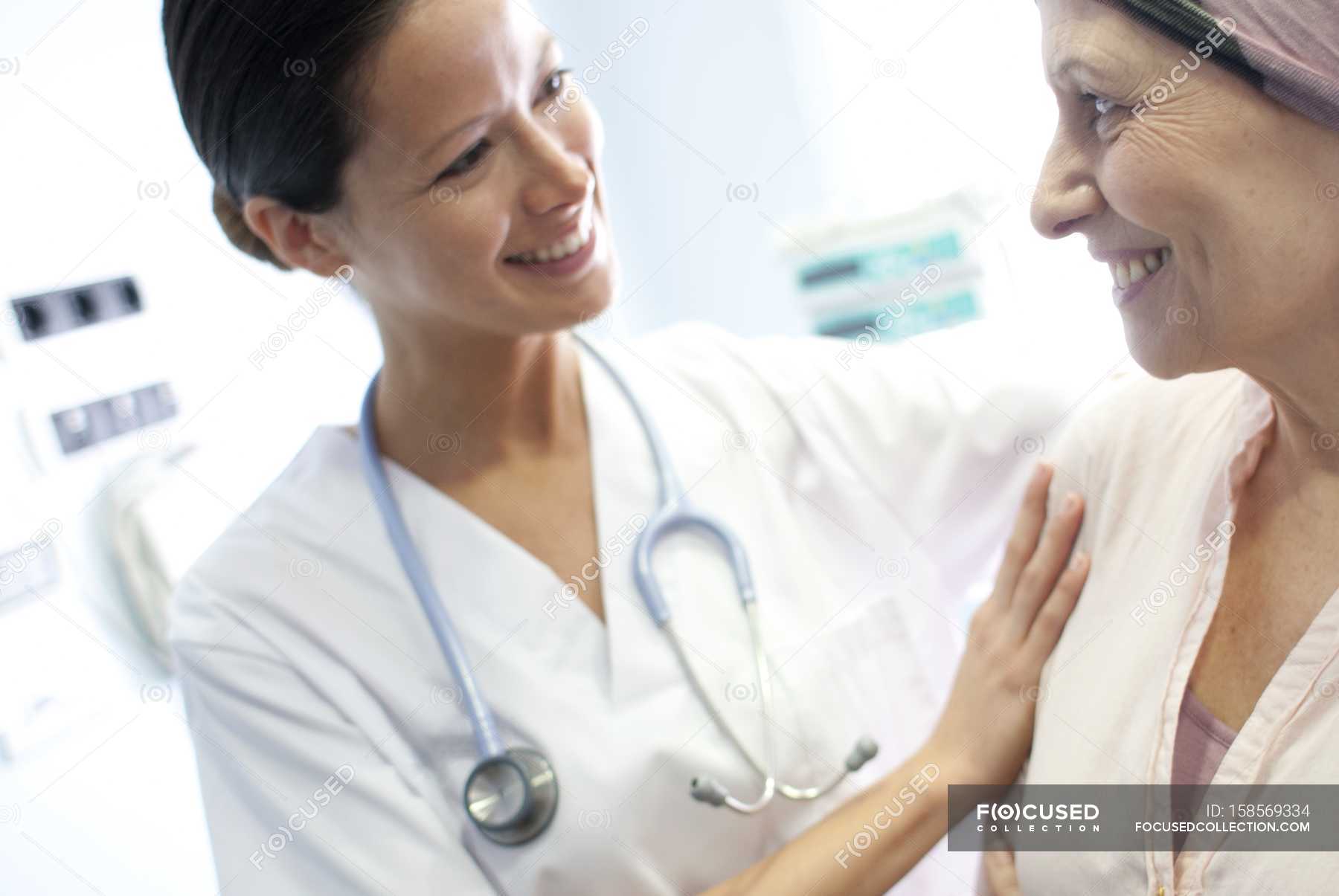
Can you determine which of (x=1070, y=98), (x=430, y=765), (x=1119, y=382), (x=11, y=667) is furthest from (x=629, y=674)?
(x=11, y=667)

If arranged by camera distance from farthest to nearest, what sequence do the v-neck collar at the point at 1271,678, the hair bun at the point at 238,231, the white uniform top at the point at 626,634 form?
the hair bun at the point at 238,231 → the white uniform top at the point at 626,634 → the v-neck collar at the point at 1271,678

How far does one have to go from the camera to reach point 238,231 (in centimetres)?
126

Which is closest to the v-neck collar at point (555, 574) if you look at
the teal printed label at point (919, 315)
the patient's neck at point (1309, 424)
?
the patient's neck at point (1309, 424)

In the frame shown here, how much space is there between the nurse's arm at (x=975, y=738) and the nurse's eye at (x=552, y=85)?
637 mm

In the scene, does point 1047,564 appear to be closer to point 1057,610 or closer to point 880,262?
point 1057,610

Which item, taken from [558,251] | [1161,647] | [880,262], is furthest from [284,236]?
[880,262]

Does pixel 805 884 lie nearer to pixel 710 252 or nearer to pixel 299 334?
pixel 299 334

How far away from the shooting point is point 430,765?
3.92 feet

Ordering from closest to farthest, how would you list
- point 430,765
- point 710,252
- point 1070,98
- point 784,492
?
1. point 1070,98
2. point 430,765
3. point 784,492
4. point 710,252

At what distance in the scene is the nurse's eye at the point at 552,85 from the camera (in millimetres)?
1179

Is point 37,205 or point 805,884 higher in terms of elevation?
point 37,205

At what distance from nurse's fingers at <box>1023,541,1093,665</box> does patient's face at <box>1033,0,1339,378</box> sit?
0.82 ft

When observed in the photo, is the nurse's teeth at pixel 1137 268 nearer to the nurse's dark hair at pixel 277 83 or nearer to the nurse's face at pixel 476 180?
the nurse's face at pixel 476 180

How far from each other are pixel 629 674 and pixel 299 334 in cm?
76
